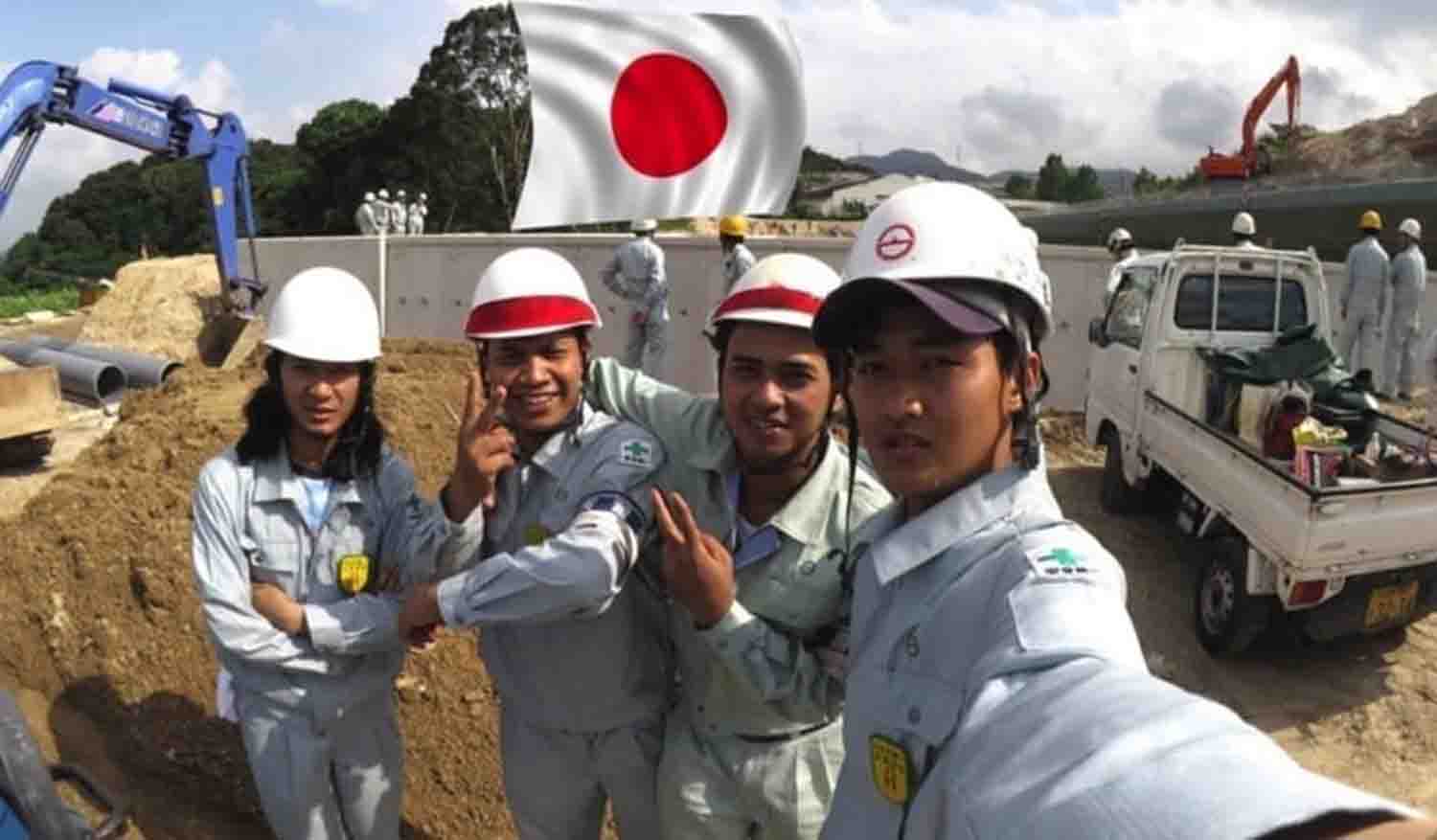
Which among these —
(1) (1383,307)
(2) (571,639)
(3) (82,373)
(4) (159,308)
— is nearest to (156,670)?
(2) (571,639)

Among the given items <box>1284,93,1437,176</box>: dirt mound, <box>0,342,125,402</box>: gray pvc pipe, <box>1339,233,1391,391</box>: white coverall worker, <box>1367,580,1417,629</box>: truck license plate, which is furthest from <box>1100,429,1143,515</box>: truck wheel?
→ <box>1284,93,1437,176</box>: dirt mound

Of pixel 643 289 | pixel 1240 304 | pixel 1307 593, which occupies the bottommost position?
pixel 1307 593

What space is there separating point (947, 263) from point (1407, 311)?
11.3m

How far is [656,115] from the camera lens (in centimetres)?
307

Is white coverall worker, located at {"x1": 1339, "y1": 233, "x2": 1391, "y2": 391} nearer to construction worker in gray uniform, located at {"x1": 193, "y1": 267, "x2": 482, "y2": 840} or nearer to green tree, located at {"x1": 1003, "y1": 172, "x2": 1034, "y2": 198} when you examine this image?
construction worker in gray uniform, located at {"x1": 193, "y1": 267, "x2": 482, "y2": 840}

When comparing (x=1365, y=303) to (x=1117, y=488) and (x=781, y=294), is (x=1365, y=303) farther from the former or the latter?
(x=781, y=294)

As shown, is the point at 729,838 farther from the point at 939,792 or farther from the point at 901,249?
the point at 901,249

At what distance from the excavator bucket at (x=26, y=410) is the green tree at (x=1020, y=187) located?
5415 cm

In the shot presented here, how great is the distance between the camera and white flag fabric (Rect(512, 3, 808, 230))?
2.97 metres

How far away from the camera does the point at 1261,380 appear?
6.70 m

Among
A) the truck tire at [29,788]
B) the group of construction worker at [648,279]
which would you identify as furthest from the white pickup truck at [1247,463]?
the truck tire at [29,788]

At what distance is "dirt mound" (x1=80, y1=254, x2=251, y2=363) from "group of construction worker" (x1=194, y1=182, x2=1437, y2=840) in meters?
15.7

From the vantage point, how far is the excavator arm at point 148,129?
11617mm

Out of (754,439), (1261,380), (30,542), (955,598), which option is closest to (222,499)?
(754,439)
